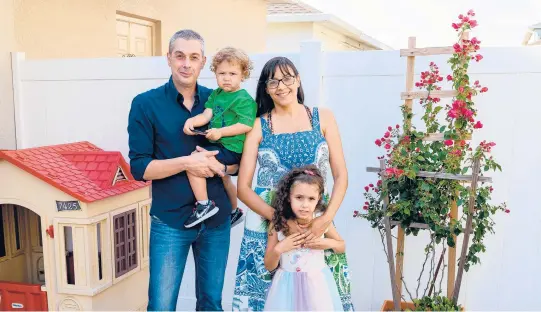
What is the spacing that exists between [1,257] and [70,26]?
81.9 inches

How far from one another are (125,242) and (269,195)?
1465 millimetres

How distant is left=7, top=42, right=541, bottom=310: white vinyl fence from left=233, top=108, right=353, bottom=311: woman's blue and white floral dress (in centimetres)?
96

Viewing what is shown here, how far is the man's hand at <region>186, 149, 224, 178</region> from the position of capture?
2.03 meters

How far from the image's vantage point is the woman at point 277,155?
2055 millimetres

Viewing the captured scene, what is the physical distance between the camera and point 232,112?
2180 millimetres

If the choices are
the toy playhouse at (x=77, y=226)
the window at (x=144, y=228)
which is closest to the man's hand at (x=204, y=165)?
the toy playhouse at (x=77, y=226)

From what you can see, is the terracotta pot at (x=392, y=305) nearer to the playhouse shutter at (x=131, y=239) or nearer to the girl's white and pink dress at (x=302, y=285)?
the girl's white and pink dress at (x=302, y=285)

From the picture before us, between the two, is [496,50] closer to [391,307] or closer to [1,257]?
[391,307]

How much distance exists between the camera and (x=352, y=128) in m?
3.08

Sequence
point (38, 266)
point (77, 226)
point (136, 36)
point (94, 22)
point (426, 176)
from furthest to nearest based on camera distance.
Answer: point (136, 36), point (94, 22), point (38, 266), point (77, 226), point (426, 176)

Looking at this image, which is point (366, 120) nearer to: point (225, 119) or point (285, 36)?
point (225, 119)

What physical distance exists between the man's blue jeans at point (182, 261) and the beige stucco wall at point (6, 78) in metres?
2.02

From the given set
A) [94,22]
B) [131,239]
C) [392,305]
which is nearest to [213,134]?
[131,239]

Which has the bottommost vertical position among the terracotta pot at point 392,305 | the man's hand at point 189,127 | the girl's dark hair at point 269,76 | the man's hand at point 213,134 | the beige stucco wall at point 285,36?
the terracotta pot at point 392,305
